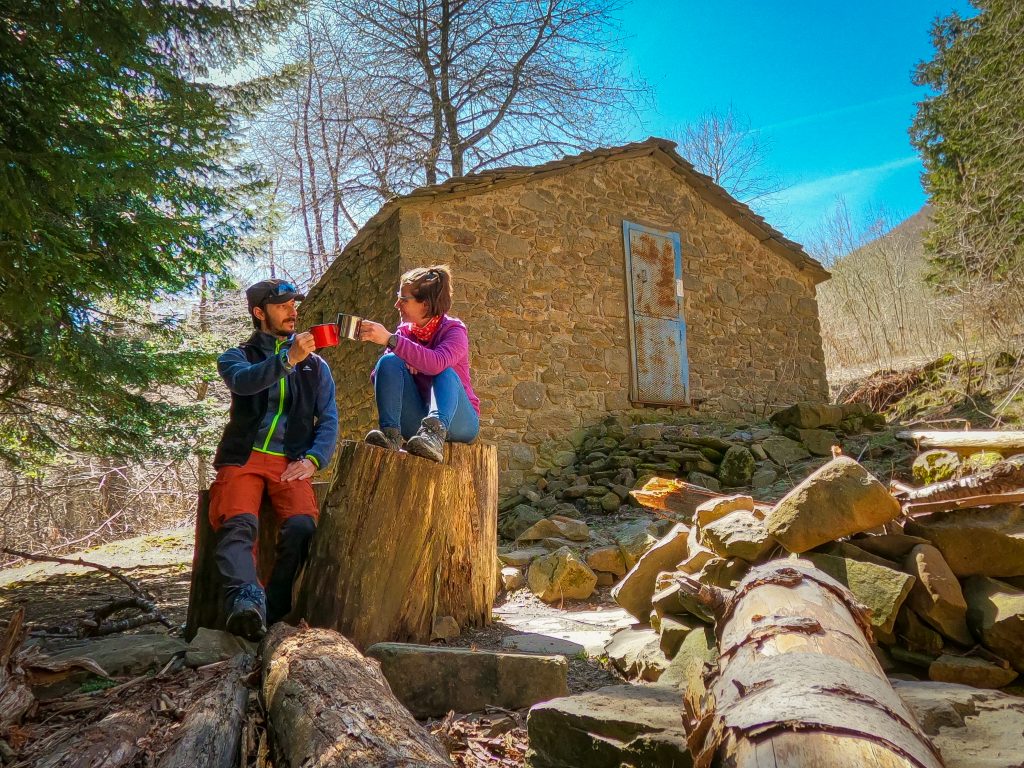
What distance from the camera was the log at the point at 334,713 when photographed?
4.43 ft

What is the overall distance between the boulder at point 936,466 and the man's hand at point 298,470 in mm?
2849

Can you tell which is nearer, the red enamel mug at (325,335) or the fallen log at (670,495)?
the red enamel mug at (325,335)

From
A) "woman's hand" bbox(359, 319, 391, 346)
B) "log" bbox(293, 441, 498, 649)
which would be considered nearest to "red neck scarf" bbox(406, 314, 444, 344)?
"woman's hand" bbox(359, 319, 391, 346)

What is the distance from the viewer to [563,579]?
14.5 feet

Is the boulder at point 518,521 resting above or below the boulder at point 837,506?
below

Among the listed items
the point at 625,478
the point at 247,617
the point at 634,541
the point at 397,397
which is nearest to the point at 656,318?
the point at 625,478

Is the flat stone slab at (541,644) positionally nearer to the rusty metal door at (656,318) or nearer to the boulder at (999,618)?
the boulder at (999,618)

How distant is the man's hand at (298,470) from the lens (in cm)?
301

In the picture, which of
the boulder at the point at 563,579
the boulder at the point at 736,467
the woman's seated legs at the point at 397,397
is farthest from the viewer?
the boulder at the point at 736,467

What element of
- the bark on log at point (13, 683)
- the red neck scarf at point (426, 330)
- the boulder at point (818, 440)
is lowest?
the bark on log at point (13, 683)

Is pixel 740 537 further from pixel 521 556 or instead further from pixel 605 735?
pixel 521 556

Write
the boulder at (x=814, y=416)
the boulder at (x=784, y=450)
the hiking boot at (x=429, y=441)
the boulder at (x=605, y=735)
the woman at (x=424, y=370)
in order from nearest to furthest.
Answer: the boulder at (x=605, y=735) → the hiking boot at (x=429, y=441) → the woman at (x=424, y=370) → the boulder at (x=784, y=450) → the boulder at (x=814, y=416)

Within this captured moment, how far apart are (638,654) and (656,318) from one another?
5769 mm

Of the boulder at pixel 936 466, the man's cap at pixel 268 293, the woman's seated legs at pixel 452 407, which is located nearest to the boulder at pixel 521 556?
the woman's seated legs at pixel 452 407
